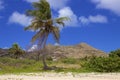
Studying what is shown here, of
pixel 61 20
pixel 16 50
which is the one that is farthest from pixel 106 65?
pixel 16 50

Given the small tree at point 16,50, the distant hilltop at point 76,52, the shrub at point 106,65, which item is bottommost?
the shrub at point 106,65

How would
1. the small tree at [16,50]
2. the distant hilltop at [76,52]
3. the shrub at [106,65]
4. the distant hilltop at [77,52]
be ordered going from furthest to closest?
the distant hilltop at [77,52] → the distant hilltop at [76,52] → the small tree at [16,50] → the shrub at [106,65]

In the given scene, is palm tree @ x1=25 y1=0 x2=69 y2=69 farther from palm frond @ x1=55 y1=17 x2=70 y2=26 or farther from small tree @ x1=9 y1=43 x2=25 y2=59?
small tree @ x1=9 y1=43 x2=25 y2=59

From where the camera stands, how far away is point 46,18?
4356 centimetres

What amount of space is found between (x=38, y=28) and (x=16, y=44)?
44642mm

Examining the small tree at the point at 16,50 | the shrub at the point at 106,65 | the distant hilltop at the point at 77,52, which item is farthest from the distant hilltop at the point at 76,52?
the shrub at the point at 106,65

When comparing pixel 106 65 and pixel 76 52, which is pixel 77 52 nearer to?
pixel 76 52

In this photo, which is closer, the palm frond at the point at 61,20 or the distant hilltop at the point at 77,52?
the palm frond at the point at 61,20

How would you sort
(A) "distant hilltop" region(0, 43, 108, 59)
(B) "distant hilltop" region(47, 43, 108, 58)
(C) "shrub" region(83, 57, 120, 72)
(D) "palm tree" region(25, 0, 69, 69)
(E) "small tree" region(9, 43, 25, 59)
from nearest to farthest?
(C) "shrub" region(83, 57, 120, 72) → (D) "palm tree" region(25, 0, 69, 69) → (E) "small tree" region(9, 43, 25, 59) → (A) "distant hilltop" region(0, 43, 108, 59) → (B) "distant hilltop" region(47, 43, 108, 58)

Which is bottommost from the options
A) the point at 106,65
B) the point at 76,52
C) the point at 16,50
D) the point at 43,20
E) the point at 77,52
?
the point at 106,65

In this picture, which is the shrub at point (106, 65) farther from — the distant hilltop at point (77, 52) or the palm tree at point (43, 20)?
the distant hilltop at point (77, 52)

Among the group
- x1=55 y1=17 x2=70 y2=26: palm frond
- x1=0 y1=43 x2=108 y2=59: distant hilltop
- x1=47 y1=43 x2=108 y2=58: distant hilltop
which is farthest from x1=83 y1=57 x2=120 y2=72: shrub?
x1=47 y1=43 x2=108 y2=58: distant hilltop

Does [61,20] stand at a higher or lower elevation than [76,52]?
lower

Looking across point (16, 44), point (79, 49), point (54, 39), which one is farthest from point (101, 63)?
point (79, 49)
